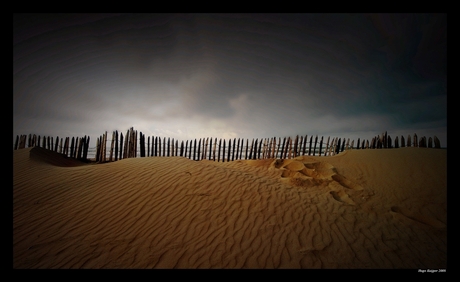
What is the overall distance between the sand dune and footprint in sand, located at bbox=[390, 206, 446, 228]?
0.16ft

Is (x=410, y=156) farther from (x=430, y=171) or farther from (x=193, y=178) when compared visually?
(x=193, y=178)

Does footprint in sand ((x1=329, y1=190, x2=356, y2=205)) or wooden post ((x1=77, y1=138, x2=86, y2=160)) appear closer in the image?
footprint in sand ((x1=329, y1=190, x2=356, y2=205))

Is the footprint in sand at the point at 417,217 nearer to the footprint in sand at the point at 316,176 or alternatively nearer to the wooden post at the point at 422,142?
the footprint in sand at the point at 316,176

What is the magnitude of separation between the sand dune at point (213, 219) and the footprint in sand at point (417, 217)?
0.16 feet

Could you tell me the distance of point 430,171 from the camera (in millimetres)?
8094

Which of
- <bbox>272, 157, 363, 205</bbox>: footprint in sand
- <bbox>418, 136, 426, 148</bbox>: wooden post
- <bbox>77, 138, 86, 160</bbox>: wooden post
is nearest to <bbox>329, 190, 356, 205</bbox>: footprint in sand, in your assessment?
<bbox>272, 157, 363, 205</bbox>: footprint in sand

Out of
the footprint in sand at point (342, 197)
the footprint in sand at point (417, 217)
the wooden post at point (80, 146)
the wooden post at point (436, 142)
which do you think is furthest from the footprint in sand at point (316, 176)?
the wooden post at point (80, 146)

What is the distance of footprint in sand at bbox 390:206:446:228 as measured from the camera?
5.46 m

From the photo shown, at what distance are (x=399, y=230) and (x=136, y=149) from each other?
15849 millimetres

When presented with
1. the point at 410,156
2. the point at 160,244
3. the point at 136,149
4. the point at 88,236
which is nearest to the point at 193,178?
the point at 160,244

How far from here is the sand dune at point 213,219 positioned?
3.51m

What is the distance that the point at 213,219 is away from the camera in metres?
4.59

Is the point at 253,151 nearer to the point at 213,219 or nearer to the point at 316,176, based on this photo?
the point at 316,176

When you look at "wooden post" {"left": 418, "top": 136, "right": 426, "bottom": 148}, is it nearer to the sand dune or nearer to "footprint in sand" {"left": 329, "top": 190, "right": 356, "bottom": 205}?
the sand dune
